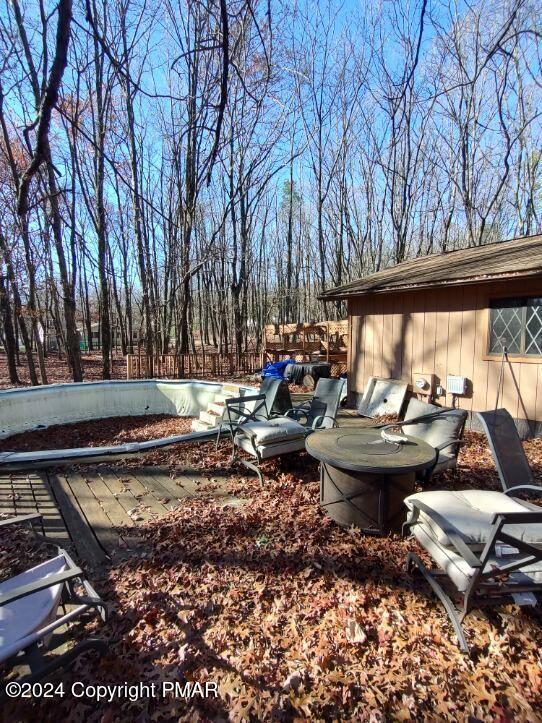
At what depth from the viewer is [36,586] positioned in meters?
1.64

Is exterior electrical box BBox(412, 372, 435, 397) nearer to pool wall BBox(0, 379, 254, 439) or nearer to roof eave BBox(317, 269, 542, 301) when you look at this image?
roof eave BBox(317, 269, 542, 301)

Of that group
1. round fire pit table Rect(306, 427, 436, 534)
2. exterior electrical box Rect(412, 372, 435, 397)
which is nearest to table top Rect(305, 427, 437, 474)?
round fire pit table Rect(306, 427, 436, 534)

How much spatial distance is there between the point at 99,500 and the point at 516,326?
576 cm

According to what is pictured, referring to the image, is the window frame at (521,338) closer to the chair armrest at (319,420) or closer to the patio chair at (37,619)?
the chair armrest at (319,420)

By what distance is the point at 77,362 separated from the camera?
10656mm

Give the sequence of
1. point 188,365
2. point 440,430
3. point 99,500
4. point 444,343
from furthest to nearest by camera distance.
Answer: point 188,365
point 444,343
point 440,430
point 99,500

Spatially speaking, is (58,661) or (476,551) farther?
(476,551)

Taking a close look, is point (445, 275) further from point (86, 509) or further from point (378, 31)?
point (86, 509)

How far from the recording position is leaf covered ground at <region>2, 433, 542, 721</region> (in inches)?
62.6

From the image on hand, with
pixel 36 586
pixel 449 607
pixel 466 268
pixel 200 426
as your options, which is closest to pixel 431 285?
pixel 466 268

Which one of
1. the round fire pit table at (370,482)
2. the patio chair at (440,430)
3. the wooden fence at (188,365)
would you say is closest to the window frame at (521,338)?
the patio chair at (440,430)

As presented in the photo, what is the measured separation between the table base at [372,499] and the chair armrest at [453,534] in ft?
1.78

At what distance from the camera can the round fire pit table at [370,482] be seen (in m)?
2.71

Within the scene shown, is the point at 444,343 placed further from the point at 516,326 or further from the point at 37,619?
the point at 37,619
